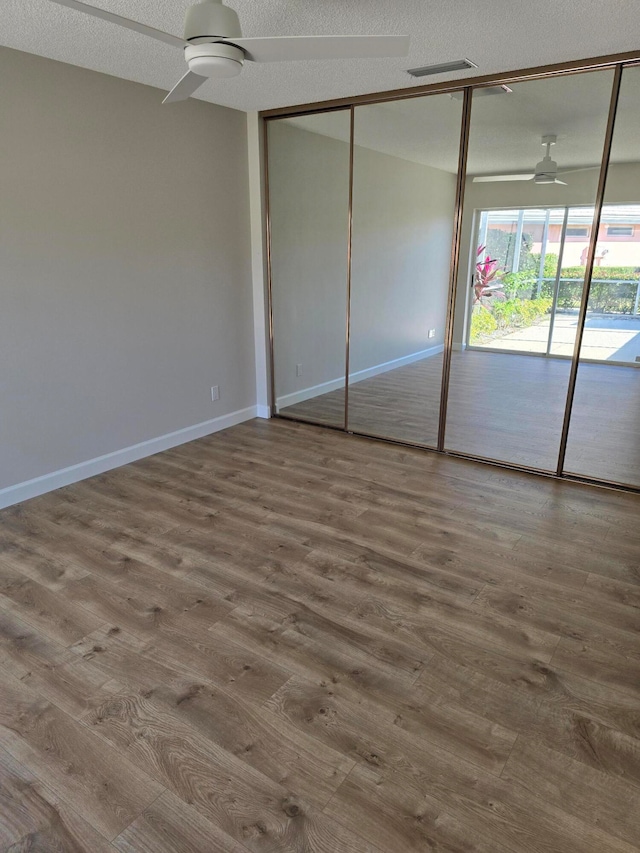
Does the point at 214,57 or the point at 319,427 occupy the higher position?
the point at 214,57

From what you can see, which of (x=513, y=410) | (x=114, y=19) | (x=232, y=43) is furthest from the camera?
(x=513, y=410)

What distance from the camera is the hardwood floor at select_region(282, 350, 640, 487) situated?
3738 millimetres

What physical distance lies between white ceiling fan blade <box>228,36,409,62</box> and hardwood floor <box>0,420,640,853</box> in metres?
2.24

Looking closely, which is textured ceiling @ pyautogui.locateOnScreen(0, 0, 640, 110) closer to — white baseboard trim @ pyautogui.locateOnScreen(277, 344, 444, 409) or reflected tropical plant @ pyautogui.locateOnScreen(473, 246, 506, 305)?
reflected tropical plant @ pyautogui.locateOnScreen(473, 246, 506, 305)

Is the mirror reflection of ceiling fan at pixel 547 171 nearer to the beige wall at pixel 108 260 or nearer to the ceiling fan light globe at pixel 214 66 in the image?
the ceiling fan light globe at pixel 214 66

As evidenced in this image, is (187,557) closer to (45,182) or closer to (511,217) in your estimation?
(45,182)

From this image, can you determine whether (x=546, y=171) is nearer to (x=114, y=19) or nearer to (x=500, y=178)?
(x=500, y=178)

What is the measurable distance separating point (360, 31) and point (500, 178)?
137cm

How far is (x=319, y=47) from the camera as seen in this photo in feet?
6.40

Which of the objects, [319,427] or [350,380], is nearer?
[350,380]

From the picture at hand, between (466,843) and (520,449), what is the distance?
307cm

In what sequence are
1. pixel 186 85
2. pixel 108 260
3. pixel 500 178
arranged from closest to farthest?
pixel 186 85 < pixel 500 178 < pixel 108 260

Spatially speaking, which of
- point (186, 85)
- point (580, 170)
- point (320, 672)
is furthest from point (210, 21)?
point (580, 170)

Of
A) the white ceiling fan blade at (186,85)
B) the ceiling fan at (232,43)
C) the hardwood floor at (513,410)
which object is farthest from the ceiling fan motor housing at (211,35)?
the hardwood floor at (513,410)
